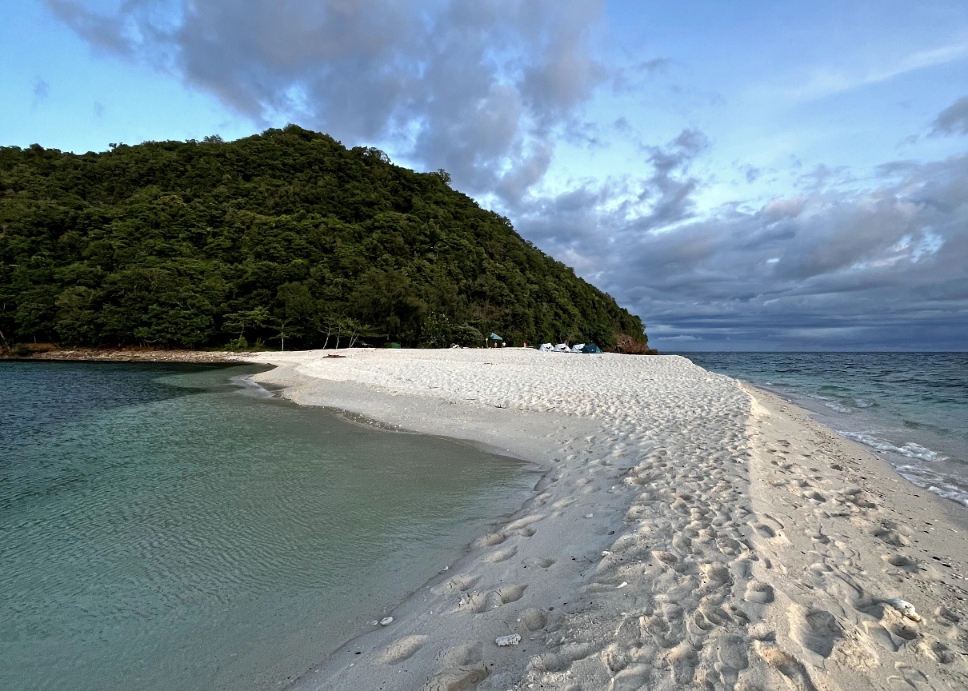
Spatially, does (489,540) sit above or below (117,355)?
below

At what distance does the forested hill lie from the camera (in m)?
52.1

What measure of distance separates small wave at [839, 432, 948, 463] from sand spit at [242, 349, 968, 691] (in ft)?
8.54

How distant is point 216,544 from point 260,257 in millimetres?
65949

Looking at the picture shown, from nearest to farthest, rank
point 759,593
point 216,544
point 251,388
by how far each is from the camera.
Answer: point 759,593
point 216,544
point 251,388

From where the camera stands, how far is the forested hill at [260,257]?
52.1 m

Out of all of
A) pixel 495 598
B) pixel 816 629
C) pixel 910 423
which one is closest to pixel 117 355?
pixel 495 598

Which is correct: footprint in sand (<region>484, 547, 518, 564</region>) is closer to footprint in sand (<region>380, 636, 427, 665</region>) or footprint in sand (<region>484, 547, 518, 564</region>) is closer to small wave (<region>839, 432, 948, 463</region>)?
footprint in sand (<region>380, 636, 427, 665</region>)

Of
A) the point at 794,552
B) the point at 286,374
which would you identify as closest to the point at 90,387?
the point at 286,374

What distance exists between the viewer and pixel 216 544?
495cm

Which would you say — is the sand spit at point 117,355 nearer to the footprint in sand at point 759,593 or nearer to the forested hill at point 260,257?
the forested hill at point 260,257

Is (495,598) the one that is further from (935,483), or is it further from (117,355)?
(117,355)

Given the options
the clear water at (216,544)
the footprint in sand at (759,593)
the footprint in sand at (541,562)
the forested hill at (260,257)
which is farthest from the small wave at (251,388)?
the forested hill at (260,257)

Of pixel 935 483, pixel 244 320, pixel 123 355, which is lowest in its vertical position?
pixel 935 483

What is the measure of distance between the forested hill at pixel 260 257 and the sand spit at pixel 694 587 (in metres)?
49.0
